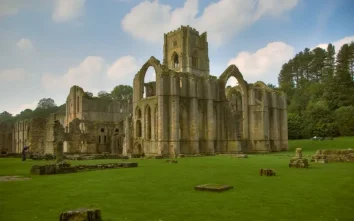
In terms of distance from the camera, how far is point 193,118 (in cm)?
3638

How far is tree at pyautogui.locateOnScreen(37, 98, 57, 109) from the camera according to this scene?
108812 mm

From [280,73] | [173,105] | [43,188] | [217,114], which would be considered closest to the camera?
[43,188]

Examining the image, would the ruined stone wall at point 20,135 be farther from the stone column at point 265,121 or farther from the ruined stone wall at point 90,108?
the stone column at point 265,121

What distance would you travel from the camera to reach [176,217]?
623 cm

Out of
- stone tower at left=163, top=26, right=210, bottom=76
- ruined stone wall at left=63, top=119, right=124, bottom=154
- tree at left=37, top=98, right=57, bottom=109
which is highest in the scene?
stone tower at left=163, top=26, right=210, bottom=76

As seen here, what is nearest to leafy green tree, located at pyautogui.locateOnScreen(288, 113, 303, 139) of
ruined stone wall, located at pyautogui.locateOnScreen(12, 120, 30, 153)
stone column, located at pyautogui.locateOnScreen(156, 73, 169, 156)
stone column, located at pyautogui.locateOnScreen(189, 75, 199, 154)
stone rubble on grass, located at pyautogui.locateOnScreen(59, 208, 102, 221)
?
stone column, located at pyautogui.locateOnScreen(189, 75, 199, 154)

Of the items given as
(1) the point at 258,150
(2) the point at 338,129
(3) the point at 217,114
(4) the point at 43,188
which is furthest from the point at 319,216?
(2) the point at 338,129

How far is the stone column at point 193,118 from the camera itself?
3619 centimetres

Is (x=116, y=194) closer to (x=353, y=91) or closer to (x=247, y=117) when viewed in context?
(x=247, y=117)

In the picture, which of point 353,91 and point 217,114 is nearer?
point 217,114

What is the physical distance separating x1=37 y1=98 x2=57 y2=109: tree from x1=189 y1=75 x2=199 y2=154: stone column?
273 feet

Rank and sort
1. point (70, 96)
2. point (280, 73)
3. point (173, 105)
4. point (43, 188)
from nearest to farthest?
1. point (43, 188)
2. point (173, 105)
3. point (70, 96)
4. point (280, 73)

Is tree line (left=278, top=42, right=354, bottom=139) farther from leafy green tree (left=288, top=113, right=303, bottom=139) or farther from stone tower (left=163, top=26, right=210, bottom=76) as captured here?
stone tower (left=163, top=26, right=210, bottom=76)

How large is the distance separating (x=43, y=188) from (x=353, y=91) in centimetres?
Answer: 5867
